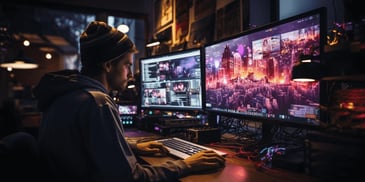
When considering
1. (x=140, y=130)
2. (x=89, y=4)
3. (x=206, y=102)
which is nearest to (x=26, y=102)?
(x=89, y=4)

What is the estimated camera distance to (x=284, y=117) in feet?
3.98

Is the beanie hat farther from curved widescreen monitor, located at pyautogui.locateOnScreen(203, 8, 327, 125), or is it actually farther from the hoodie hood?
curved widescreen monitor, located at pyautogui.locateOnScreen(203, 8, 327, 125)

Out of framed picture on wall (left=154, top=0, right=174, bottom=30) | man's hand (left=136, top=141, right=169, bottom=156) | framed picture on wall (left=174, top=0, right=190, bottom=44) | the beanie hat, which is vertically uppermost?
framed picture on wall (left=154, top=0, right=174, bottom=30)

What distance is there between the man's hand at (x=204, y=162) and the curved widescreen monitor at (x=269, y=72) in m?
0.33

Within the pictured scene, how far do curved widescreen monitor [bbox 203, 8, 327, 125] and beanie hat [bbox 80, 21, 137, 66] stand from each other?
0.61 meters

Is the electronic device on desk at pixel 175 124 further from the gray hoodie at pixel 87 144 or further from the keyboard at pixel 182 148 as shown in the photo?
the gray hoodie at pixel 87 144

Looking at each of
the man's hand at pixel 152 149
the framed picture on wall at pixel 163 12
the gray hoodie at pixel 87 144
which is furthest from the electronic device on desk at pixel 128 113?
the gray hoodie at pixel 87 144

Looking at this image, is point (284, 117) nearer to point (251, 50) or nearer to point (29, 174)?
point (251, 50)

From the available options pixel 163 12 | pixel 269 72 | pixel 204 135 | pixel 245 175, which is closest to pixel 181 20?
pixel 163 12

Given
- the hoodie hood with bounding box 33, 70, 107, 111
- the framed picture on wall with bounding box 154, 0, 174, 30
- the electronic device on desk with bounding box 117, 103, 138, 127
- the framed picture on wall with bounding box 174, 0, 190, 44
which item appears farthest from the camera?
the framed picture on wall with bounding box 154, 0, 174, 30

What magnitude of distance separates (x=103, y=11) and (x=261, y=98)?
3192 millimetres

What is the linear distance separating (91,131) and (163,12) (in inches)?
107

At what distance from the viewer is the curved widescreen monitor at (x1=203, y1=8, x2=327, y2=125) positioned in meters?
1.09

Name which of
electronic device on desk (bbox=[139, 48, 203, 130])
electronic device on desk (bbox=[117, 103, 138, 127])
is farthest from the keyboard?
electronic device on desk (bbox=[117, 103, 138, 127])
